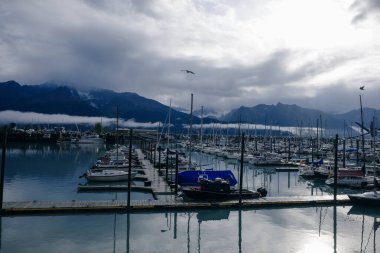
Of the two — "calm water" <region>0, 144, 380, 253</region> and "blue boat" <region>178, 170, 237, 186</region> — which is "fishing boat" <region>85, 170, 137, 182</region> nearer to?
"blue boat" <region>178, 170, 237, 186</region>

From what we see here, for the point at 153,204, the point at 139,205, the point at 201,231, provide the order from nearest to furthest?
the point at 201,231, the point at 139,205, the point at 153,204

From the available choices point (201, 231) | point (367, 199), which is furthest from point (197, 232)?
point (367, 199)

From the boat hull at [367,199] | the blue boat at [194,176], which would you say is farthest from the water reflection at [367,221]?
the blue boat at [194,176]

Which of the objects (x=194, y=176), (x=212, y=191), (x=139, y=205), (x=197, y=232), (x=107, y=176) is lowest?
(x=197, y=232)

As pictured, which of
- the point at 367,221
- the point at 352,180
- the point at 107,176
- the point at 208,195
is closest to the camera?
the point at 367,221

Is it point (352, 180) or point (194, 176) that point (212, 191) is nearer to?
point (194, 176)

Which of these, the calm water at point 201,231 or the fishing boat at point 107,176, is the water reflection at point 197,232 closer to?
the calm water at point 201,231

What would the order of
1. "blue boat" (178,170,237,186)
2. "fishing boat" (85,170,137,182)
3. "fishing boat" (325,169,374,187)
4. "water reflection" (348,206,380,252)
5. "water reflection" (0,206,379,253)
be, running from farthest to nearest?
1. "fishing boat" (85,170,137,182)
2. "fishing boat" (325,169,374,187)
3. "blue boat" (178,170,237,186)
4. "water reflection" (348,206,380,252)
5. "water reflection" (0,206,379,253)

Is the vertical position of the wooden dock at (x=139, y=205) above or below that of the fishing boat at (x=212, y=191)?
below

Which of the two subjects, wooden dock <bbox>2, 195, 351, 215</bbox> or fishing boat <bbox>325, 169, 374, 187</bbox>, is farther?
fishing boat <bbox>325, 169, 374, 187</bbox>

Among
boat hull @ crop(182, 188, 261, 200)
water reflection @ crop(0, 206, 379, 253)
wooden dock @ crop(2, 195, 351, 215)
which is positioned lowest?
water reflection @ crop(0, 206, 379, 253)

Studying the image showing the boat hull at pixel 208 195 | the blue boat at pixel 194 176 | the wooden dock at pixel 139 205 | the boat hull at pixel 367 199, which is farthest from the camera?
the blue boat at pixel 194 176

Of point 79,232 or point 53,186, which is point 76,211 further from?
point 53,186

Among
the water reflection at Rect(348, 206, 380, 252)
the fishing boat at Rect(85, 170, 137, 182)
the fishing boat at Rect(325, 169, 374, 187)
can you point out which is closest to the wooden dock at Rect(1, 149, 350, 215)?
the water reflection at Rect(348, 206, 380, 252)
